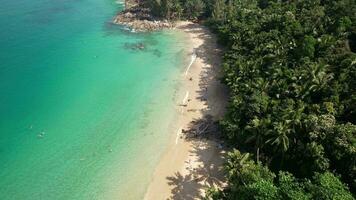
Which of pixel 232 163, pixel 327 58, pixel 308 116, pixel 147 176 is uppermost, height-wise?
pixel 327 58

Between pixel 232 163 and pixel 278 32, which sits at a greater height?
pixel 278 32

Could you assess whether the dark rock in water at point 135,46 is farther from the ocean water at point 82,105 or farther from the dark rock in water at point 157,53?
the dark rock in water at point 157,53

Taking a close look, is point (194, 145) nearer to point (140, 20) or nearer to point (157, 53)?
point (157, 53)

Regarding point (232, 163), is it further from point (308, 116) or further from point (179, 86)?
point (179, 86)

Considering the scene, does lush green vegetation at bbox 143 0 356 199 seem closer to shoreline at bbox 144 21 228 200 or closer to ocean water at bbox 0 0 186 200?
shoreline at bbox 144 21 228 200

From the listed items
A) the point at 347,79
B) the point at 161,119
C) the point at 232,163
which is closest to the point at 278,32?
the point at 347,79

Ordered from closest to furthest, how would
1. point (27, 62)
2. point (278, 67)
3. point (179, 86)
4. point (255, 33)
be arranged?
point (278, 67)
point (179, 86)
point (255, 33)
point (27, 62)

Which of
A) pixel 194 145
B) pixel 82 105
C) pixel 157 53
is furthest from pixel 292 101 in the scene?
pixel 157 53
